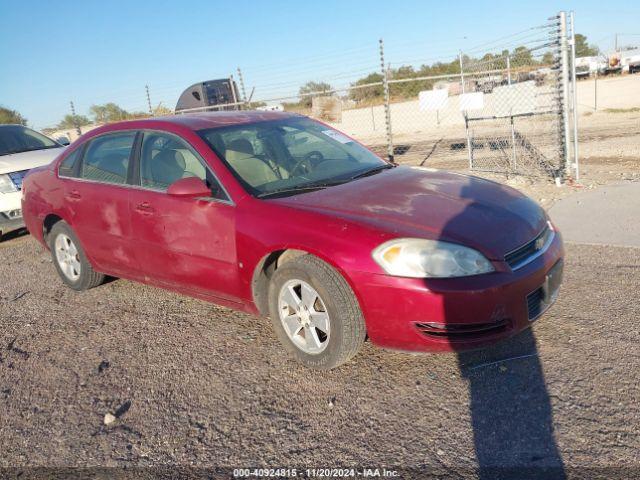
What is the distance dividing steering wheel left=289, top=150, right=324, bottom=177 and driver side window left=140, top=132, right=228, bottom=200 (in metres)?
0.62

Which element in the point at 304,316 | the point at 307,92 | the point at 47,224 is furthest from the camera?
the point at 307,92

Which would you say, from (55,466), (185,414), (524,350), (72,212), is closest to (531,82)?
(524,350)

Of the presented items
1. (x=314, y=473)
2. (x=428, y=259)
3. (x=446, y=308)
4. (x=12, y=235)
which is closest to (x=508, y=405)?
(x=446, y=308)

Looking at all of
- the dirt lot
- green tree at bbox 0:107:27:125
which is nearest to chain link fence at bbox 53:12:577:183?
the dirt lot

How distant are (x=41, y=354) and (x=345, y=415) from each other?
249 cm

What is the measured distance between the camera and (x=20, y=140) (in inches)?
360

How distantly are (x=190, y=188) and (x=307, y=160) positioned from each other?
0.97m

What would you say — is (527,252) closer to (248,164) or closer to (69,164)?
(248,164)

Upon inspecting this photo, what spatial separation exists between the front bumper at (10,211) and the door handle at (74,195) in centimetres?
324

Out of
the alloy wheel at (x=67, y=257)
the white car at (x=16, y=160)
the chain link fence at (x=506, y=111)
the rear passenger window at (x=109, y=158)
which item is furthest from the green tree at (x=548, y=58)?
the white car at (x=16, y=160)

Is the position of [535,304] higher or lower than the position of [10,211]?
lower

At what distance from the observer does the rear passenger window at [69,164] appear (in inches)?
205

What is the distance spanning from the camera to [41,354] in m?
4.17

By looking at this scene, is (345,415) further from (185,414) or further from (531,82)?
(531,82)
